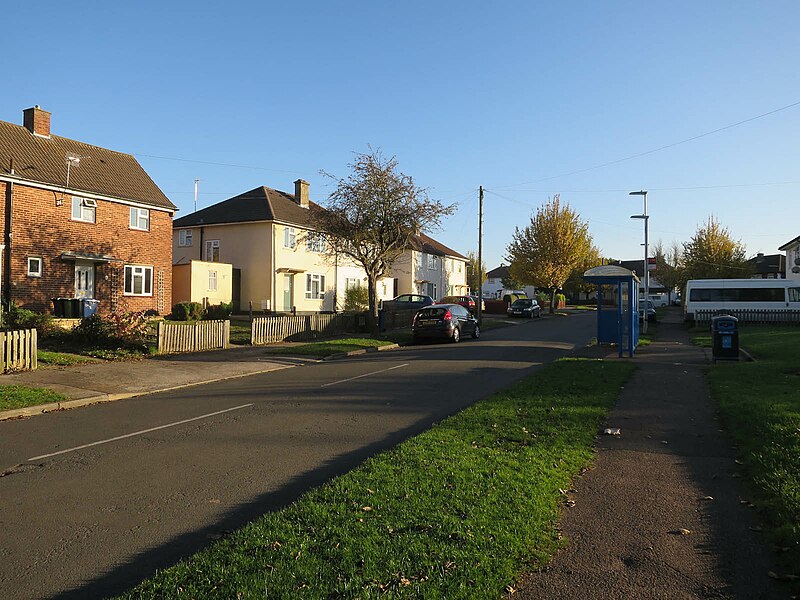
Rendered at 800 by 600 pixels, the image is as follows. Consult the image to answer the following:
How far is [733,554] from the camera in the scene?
4.47 meters

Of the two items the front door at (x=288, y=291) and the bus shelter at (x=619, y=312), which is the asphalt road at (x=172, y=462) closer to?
the bus shelter at (x=619, y=312)

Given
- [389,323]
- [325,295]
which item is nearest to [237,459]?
[389,323]

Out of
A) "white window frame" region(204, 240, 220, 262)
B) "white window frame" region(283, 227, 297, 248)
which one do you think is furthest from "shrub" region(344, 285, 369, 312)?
"white window frame" region(204, 240, 220, 262)

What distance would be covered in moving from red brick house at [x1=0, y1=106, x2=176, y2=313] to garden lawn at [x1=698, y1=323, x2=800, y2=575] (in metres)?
22.9

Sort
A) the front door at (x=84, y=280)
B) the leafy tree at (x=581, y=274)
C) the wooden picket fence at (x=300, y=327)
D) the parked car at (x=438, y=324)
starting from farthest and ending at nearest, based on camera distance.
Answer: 1. the leafy tree at (x=581, y=274)
2. the front door at (x=84, y=280)
3. the parked car at (x=438, y=324)
4. the wooden picket fence at (x=300, y=327)

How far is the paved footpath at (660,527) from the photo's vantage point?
3973 mm

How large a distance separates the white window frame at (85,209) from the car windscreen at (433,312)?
15.2 m

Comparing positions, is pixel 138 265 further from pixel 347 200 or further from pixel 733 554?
pixel 733 554

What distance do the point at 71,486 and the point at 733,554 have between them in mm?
6085

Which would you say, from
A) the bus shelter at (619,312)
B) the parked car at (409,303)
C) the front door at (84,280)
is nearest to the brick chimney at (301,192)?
the parked car at (409,303)

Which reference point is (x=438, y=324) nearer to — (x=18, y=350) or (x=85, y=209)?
(x=18, y=350)

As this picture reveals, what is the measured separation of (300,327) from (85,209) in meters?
11.1

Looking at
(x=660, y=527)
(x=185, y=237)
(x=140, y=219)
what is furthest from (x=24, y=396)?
(x=185, y=237)

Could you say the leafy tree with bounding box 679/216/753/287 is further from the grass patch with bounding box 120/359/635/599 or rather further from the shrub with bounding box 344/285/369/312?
the grass patch with bounding box 120/359/635/599
